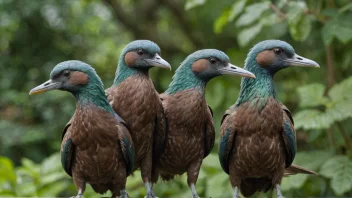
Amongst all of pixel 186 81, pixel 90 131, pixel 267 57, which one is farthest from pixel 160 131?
pixel 267 57

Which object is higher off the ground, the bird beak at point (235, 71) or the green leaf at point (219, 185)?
the bird beak at point (235, 71)

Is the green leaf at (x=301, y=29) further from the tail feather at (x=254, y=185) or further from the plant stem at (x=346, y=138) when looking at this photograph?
the tail feather at (x=254, y=185)

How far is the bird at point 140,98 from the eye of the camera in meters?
3.99

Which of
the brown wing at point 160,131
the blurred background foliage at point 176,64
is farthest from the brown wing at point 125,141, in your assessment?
the blurred background foliage at point 176,64

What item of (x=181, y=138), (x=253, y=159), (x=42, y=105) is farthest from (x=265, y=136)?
(x=42, y=105)

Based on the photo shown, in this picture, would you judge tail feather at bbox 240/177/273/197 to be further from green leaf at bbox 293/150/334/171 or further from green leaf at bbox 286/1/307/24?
green leaf at bbox 286/1/307/24

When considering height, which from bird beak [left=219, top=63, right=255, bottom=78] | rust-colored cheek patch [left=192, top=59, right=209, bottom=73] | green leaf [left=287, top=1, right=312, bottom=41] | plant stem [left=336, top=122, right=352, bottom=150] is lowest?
plant stem [left=336, top=122, right=352, bottom=150]

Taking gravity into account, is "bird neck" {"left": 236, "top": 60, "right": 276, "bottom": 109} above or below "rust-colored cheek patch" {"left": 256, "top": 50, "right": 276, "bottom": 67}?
below

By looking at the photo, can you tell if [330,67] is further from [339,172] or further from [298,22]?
[339,172]

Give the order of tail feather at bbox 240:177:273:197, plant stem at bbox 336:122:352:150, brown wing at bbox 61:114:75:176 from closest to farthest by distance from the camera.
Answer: brown wing at bbox 61:114:75:176
tail feather at bbox 240:177:273:197
plant stem at bbox 336:122:352:150

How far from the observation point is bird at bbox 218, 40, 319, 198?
4.01m

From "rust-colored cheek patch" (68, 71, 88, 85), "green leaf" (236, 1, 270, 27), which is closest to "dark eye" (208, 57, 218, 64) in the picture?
"rust-colored cheek patch" (68, 71, 88, 85)

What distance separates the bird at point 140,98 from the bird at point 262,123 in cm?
45

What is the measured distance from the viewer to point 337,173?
549 cm
